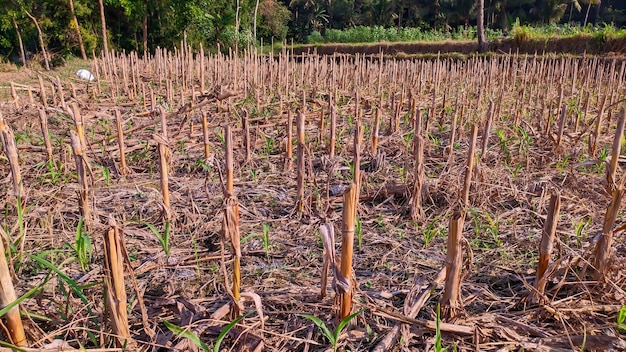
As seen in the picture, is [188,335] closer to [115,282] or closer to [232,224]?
[115,282]

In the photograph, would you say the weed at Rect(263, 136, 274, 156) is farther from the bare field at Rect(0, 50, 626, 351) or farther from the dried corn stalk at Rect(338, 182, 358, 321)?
the dried corn stalk at Rect(338, 182, 358, 321)

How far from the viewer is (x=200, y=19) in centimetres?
1805

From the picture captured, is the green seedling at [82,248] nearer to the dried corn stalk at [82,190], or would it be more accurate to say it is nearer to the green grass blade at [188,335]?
the dried corn stalk at [82,190]

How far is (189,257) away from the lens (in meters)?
2.03

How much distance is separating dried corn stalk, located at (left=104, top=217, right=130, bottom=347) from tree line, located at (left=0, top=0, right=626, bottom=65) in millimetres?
10839

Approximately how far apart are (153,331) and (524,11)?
3477 cm

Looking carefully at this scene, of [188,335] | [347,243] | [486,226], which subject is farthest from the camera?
[486,226]

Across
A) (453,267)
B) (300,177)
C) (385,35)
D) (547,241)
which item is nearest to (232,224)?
(453,267)

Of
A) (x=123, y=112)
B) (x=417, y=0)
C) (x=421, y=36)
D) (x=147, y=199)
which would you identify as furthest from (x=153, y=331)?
(x=417, y=0)

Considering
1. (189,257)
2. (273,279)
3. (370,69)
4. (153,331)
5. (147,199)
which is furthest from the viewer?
(370,69)

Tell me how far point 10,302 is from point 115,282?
256mm

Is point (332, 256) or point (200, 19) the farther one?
point (200, 19)

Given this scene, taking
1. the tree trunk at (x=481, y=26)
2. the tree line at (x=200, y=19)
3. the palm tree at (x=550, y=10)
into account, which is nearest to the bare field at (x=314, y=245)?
the tree line at (x=200, y=19)

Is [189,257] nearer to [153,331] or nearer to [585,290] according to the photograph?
[153,331]
